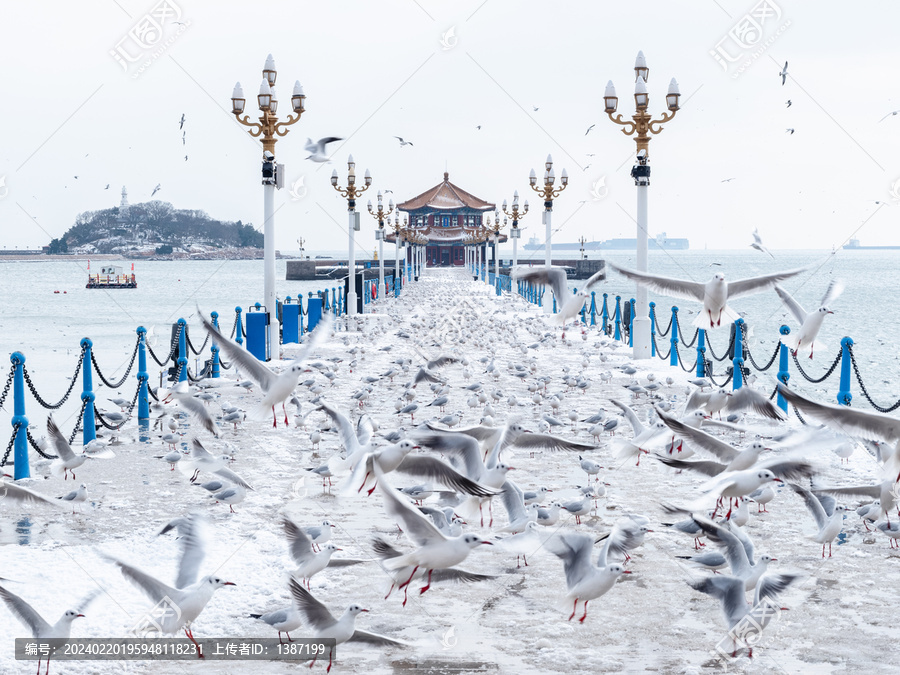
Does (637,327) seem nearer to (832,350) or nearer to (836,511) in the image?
(836,511)

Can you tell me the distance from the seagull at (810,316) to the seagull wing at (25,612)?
22.1ft

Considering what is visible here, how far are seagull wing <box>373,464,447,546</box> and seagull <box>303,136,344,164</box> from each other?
9.41 meters

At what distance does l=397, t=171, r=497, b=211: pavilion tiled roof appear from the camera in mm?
95062

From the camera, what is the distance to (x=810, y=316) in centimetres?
867

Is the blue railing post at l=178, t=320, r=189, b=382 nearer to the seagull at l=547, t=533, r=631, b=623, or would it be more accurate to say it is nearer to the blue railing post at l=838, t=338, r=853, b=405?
the blue railing post at l=838, t=338, r=853, b=405

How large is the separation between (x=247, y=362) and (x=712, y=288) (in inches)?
185

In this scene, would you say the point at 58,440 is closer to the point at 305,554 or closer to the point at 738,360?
the point at 305,554

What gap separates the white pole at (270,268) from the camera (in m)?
17.0

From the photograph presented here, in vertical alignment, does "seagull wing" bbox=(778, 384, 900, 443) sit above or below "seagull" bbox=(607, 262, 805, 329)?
below

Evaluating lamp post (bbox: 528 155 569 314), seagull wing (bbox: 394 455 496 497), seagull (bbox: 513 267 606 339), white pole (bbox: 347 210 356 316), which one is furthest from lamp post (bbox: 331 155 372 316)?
seagull wing (bbox: 394 455 496 497)

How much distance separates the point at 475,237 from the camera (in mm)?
78250

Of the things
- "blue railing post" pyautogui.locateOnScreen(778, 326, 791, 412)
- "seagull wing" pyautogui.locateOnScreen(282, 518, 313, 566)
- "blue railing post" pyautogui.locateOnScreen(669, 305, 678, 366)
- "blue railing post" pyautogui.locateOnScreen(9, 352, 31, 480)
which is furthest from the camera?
"blue railing post" pyautogui.locateOnScreen(669, 305, 678, 366)

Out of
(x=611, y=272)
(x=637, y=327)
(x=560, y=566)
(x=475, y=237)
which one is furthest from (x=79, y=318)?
(x=560, y=566)

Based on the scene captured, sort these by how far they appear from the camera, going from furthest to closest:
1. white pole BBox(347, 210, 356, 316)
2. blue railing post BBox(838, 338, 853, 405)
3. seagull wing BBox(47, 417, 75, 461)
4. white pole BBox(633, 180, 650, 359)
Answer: white pole BBox(347, 210, 356, 316), white pole BBox(633, 180, 650, 359), blue railing post BBox(838, 338, 853, 405), seagull wing BBox(47, 417, 75, 461)
